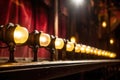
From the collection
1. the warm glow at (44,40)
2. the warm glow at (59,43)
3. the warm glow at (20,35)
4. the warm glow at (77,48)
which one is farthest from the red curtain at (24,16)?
the warm glow at (20,35)

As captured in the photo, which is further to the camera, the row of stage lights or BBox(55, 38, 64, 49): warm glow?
BBox(55, 38, 64, 49): warm glow

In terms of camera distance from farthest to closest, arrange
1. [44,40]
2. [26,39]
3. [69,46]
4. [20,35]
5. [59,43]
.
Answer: [69,46], [59,43], [44,40], [26,39], [20,35]

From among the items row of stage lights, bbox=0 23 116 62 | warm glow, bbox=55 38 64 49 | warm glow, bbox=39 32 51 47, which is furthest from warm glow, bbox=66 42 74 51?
warm glow, bbox=39 32 51 47

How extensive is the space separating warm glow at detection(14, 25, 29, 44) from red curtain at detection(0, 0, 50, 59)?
305 cm

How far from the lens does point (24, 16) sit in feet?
29.7

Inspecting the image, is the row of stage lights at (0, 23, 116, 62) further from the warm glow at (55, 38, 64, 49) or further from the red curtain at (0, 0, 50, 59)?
the red curtain at (0, 0, 50, 59)

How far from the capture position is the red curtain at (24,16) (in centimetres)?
782

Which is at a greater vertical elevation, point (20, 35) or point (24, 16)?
point (24, 16)

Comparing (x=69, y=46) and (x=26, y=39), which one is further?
(x=69, y=46)

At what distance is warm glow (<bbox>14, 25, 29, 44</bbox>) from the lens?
178 inches

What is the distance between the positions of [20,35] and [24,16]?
176 inches

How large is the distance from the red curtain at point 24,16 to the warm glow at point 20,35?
10.0ft

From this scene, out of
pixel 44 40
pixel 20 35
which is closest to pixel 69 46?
pixel 44 40

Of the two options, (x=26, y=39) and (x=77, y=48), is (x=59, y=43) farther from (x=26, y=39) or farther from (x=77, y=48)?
(x=26, y=39)
